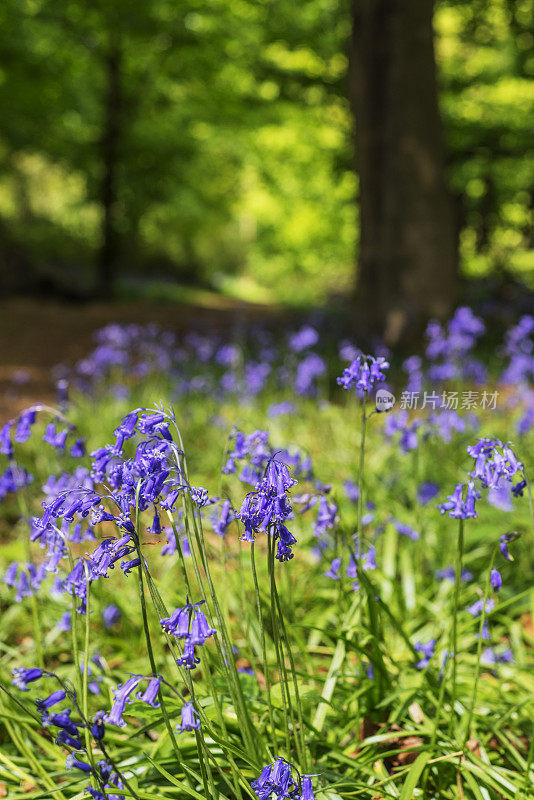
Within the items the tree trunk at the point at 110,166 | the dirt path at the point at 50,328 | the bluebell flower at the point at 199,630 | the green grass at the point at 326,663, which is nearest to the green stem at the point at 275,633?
the green grass at the point at 326,663

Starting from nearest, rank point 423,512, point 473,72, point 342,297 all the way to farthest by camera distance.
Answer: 1. point 423,512
2. point 473,72
3. point 342,297

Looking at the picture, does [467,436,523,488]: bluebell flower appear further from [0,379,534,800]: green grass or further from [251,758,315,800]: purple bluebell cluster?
[251,758,315,800]: purple bluebell cluster

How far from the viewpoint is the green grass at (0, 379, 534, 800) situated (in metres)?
1.69

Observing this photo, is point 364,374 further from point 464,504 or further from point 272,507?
point 272,507

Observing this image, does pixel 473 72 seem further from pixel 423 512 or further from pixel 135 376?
pixel 423 512

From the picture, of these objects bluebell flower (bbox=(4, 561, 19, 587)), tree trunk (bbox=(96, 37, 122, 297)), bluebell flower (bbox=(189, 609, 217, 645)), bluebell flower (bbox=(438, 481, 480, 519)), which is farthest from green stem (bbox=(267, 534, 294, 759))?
tree trunk (bbox=(96, 37, 122, 297))

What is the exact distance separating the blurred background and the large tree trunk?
16 millimetres

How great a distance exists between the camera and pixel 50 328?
402 inches

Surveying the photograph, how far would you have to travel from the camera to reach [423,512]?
11.0 ft

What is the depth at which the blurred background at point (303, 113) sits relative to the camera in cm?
738

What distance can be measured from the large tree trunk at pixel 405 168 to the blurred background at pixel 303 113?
16 millimetres

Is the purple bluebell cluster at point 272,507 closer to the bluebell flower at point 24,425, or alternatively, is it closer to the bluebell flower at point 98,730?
the bluebell flower at point 98,730

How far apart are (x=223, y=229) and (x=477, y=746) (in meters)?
35.2

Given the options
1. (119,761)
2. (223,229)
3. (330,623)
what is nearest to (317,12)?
(330,623)
